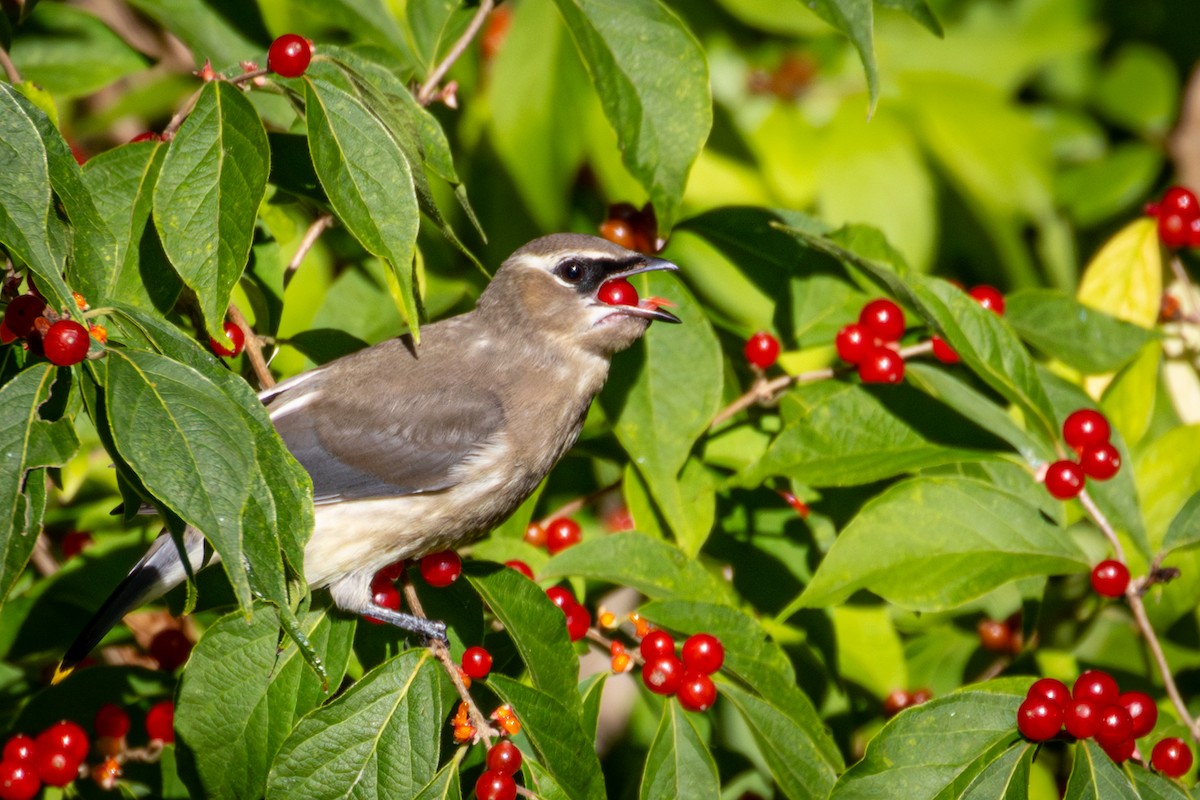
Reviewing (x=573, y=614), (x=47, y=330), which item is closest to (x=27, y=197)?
(x=47, y=330)

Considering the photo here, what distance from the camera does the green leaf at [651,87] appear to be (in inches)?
116

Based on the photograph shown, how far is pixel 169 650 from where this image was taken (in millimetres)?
3498

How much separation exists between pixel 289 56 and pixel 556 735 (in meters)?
1.49

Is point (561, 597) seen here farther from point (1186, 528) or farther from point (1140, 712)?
point (1186, 528)

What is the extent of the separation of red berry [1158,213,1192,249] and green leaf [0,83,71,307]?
10.3 ft

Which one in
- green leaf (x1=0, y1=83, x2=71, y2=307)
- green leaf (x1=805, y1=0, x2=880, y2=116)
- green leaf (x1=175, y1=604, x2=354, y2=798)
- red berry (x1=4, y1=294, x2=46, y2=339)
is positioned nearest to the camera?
green leaf (x1=0, y1=83, x2=71, y2=307)

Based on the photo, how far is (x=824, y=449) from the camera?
3111 millimetres

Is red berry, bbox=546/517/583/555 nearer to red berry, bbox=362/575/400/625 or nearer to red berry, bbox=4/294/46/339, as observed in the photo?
red berry, bbox=362/575/400/625

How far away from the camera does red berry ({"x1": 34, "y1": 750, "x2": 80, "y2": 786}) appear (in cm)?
297

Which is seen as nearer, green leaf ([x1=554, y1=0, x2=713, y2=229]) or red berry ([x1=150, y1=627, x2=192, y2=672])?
green leaf ([x1=554, y1=0, x2=713, y2=229])

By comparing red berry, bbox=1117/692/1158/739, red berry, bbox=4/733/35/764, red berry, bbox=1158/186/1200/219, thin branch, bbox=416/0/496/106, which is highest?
thin branch, bbox=416/0/496/106

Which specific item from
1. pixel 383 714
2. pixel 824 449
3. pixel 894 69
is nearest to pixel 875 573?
pixel 824 449

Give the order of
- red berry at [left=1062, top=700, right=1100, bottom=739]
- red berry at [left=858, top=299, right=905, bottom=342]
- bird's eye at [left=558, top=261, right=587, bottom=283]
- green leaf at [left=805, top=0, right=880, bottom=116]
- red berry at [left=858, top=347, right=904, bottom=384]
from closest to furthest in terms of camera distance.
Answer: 1. red berry at [left=1062, top=700, right=1100, bottom=739]
2. green leaf at [left=805, top=0, right=880, bottom=116]
3. red berry at [left=858, top=347, right=904, bottom=384]
4. red berry at [left=858, top=299, right=905, bottom=342]
5. bird's eye at [left=558, top=261, right=587, bottom=283]

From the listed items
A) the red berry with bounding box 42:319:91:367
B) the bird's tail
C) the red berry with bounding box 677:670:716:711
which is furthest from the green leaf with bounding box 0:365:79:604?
the red berry with bounding box 677:670:716:711
